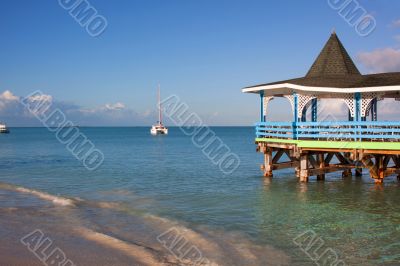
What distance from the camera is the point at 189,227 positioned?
13.4 metres

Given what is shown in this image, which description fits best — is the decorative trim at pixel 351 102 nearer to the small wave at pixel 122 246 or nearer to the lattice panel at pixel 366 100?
the lattice panel at pixel 366 100

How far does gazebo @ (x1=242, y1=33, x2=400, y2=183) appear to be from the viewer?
57.8ft

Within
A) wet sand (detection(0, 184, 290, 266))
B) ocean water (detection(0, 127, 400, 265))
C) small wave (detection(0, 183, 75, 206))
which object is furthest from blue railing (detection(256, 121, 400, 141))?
small wave (detection(0, 183, 75, 206))

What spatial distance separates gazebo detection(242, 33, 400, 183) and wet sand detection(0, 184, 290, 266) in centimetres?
828

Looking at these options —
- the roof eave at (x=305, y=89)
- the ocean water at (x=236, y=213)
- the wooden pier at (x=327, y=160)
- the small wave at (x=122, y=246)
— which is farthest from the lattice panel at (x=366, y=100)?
the small wave at (x=122, y=246)

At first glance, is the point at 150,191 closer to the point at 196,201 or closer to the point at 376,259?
the point at 196,201

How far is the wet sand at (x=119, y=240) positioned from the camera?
393 inches

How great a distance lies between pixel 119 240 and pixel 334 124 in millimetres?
11039

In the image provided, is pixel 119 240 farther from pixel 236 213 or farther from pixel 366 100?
pixel 366 100

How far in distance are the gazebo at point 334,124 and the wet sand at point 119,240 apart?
8.28m

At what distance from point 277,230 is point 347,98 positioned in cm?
870

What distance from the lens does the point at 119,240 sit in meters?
11.5

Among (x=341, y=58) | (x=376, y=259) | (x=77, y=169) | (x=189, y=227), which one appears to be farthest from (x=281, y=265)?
(x=77, y=169)

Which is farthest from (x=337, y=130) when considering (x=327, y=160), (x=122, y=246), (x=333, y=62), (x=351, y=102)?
(x=122, y=246)
